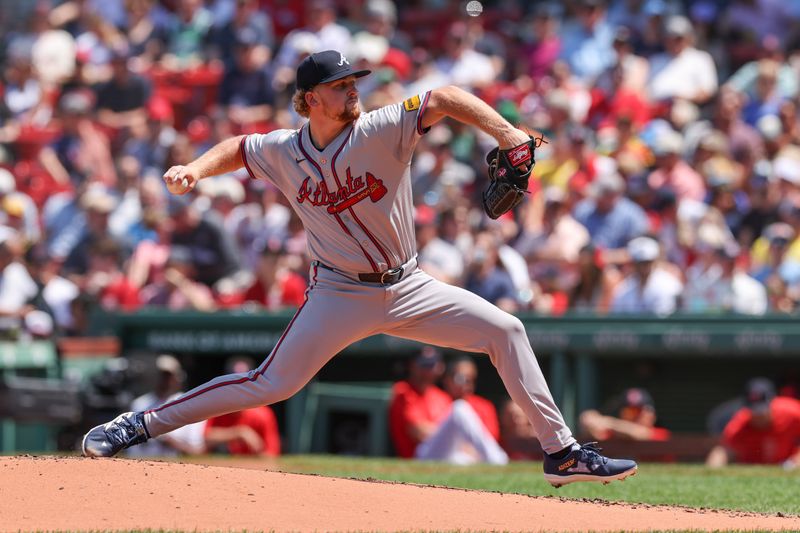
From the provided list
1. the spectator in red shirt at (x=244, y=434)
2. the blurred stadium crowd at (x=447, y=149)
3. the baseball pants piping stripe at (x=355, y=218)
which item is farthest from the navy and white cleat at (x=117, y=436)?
the blurred stadium crowd at (x=447, y=149)

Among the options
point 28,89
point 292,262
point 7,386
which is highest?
point 28,89

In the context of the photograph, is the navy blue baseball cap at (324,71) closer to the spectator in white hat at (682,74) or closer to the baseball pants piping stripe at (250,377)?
the baseball pants piping stripe at (250,377)

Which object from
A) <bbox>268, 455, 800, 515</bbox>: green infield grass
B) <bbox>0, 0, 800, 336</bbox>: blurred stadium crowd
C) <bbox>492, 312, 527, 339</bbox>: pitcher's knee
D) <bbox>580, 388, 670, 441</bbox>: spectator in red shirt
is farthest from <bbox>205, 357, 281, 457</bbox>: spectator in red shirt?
<bbox>492, 312, 527, 339</bbox>: pitcher's knee

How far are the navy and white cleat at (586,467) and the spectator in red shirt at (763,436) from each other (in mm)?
3854

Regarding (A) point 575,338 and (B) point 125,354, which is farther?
(B) point 125,354

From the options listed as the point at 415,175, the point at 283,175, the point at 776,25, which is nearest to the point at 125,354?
the point at 415,175

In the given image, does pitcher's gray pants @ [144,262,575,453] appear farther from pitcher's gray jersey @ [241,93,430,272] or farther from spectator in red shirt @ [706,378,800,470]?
spectator in red shirt @ [706,378,800,470]

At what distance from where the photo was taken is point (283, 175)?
576cm

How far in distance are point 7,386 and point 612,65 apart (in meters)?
6.19

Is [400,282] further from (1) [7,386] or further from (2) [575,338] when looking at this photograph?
(1) [7,386]

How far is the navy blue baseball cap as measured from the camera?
549 centimetres

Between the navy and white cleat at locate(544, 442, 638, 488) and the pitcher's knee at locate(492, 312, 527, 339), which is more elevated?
the pitcher's knee at locate(492, 312, 527, 339)

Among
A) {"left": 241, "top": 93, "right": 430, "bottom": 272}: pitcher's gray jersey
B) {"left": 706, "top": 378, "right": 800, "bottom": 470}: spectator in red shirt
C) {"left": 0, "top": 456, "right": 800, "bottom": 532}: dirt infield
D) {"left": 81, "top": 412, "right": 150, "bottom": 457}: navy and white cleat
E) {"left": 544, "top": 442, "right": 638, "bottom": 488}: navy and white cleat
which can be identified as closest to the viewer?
{"left": 0, "top": 456, "right": 800, "bottom": 532}: dirt infield

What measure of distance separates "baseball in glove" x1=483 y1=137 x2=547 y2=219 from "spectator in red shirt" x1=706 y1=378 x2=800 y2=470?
15.2 ft
